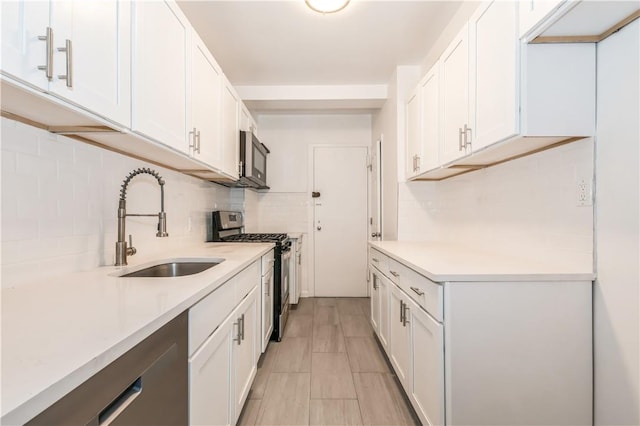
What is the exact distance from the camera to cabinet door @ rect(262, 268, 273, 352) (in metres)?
2.15

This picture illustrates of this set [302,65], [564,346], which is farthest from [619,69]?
[302,65]

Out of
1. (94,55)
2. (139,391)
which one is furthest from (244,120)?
(139,391)

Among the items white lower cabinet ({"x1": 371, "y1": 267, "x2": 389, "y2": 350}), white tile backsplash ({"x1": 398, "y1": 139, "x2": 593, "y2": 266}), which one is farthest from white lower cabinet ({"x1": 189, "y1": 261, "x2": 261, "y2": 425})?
white tile backsplash ({"x1": 398, "y1": 139, "x2": 593, "y2": 266})

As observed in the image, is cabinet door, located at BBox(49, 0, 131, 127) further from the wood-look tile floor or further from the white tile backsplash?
the white tile backsplash

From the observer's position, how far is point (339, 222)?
405 cm

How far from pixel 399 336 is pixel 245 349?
926 mm

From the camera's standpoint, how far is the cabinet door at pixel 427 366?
3.88 feet

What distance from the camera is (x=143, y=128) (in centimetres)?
117

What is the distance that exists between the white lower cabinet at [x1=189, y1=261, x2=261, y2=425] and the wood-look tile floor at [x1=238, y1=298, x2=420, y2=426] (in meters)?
0.22

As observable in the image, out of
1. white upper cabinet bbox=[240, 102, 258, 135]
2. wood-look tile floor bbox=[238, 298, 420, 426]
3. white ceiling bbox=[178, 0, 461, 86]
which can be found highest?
white ceiling bbox=[178, 0, 461, 86]

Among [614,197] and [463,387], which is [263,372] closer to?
[463,387]

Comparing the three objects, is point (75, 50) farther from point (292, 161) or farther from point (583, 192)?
point (292, 161)

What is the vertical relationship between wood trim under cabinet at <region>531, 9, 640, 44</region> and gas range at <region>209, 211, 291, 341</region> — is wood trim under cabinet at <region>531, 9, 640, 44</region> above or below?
above

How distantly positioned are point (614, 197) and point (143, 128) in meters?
1.81
